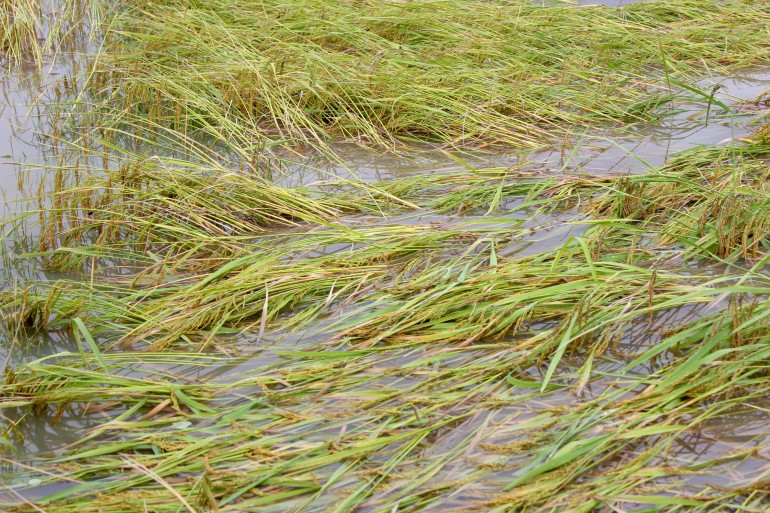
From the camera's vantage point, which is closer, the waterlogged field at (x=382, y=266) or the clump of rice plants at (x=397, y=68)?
the waterlogged field at (x=382, y=266)

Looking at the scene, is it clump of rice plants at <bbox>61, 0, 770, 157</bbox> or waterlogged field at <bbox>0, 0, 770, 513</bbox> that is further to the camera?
clump of rice plants at <bbox>61, 0, 770, 157</bbox>

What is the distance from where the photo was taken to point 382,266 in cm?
256

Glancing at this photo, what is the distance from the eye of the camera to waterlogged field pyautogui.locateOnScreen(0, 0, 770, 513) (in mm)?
1742

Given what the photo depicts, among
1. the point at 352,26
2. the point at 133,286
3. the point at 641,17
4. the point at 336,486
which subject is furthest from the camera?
the point at 641,17

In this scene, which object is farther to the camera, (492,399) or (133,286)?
(133,286)

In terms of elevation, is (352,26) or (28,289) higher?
(352,26)

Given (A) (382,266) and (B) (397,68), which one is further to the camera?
(B) (397,68)

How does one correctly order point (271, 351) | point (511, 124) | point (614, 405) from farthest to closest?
point (511, 124), point (271, 351), point (614, 405)

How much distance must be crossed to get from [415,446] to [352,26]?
3078 millimetres

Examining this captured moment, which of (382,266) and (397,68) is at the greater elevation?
(397,68)

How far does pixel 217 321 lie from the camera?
7.77 feet

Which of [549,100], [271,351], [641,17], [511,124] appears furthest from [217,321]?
[641,17]

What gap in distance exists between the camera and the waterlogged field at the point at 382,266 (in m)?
1.74

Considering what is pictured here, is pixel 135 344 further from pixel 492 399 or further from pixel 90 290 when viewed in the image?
pixel 492 399
